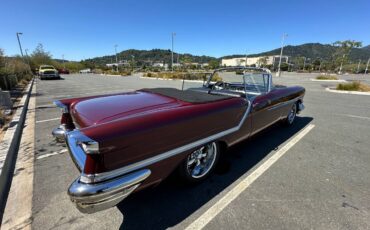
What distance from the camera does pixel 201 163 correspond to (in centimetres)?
262

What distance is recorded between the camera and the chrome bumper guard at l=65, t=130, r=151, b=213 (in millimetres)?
1534

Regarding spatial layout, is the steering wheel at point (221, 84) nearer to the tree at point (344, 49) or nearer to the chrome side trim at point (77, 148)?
the chrome side trim at point (77, 148)

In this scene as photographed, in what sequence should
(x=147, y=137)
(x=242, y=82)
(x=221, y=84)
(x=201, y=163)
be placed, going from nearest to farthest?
(x=147, y=137) < (x=201, y=163) < (x=242, y=82) < (x=221, y=84)

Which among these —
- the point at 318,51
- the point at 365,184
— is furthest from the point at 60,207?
the point at 318,51

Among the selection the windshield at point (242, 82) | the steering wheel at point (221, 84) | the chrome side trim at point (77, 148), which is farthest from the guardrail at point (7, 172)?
the steering wheel at point (221, 84)

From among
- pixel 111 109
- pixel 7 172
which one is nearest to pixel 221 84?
pixel 111 109

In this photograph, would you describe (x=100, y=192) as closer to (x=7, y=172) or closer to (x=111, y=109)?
(x=111, y=109)

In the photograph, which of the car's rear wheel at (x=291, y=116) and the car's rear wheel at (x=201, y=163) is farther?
the car's rear wheel at (x=291, y=116)

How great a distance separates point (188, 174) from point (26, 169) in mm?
2485

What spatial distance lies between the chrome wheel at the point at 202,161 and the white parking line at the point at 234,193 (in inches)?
16.3

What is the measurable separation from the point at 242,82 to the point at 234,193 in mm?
1991

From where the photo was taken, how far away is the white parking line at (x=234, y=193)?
6.48 ft

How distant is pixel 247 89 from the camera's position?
3494mm

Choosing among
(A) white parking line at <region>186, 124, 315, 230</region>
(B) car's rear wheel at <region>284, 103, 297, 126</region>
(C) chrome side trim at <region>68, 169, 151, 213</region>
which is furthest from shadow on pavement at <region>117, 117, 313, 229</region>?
(B) car's rear wheel at <region>284, 103, 297, 126</region>
